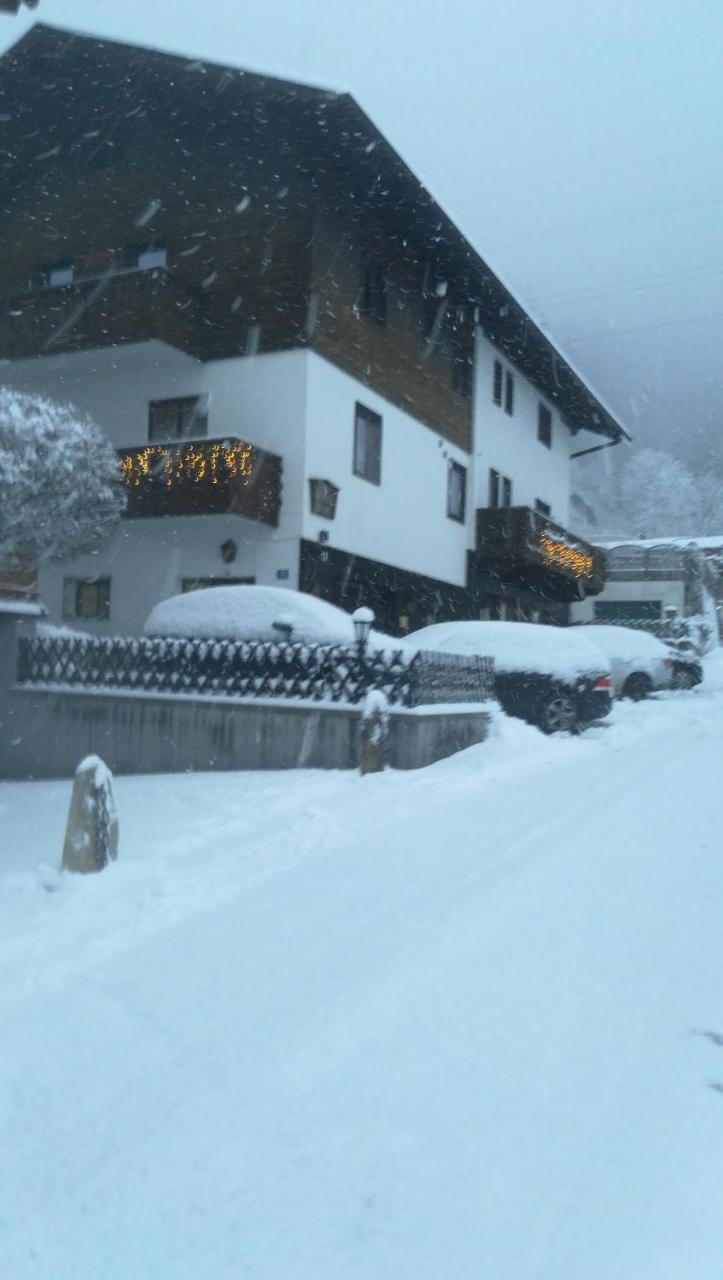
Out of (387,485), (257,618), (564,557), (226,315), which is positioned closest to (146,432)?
(226,315)

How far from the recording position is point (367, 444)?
55.7 ft

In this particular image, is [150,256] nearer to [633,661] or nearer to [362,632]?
[362,632]

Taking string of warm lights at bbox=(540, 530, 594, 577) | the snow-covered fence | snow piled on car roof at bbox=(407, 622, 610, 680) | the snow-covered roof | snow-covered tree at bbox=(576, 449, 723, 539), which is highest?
snow-covered tree at bbox=(576, 449, 723, 539)

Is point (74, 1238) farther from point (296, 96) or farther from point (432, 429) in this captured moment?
point (432, 429)

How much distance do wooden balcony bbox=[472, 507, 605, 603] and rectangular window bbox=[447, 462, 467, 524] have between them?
1.92ft

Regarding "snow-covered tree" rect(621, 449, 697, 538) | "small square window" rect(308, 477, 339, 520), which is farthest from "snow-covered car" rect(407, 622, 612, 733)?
"snow-covered tree" rect(621, 449, 697, 538)

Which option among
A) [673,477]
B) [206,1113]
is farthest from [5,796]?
[673,477]

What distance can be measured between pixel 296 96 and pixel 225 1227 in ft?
50.4

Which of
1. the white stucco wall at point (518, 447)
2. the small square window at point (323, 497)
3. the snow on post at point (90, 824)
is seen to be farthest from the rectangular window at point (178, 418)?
the snow on post at point (90, 824)

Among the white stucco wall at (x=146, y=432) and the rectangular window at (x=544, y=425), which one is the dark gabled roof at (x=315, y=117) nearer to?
the white stucco wall at (x=146, y=432)

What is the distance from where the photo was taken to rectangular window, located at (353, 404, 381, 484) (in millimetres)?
16562

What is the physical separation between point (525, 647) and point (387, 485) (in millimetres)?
5783

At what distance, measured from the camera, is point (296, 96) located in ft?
48.3

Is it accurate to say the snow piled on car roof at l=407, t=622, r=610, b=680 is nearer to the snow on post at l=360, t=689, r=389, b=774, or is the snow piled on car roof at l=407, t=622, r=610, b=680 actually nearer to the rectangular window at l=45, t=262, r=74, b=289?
the snow on post at l=360, t=689, r=389, b=774
